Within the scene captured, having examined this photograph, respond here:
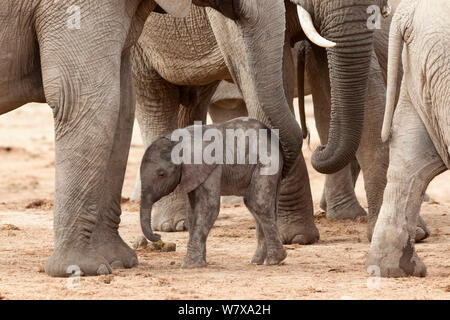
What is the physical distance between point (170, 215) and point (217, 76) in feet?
3.53

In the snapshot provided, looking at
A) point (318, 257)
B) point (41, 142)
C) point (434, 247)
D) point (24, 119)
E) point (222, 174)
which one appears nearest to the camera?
point (222, 174)

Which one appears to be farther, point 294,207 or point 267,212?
point 294,207

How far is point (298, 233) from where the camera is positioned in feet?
22.6

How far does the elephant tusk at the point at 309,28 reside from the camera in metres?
6.00

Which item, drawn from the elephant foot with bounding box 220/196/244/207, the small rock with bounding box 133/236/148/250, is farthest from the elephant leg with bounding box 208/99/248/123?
the small rock with bounding box 133/236/148/250

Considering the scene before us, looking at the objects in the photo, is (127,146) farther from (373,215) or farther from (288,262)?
(373,215)

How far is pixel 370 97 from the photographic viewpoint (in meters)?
7.03

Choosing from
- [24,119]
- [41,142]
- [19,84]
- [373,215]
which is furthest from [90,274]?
[24,119]

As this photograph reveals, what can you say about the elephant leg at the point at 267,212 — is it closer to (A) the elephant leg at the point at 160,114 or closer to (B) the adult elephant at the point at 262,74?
(B) the adult elephant at the point at 262,74

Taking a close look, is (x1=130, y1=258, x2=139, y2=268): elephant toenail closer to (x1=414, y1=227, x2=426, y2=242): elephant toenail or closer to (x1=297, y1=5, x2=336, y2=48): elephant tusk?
(x1=297, y1=5, x2=336, y2=48): elephant tusk

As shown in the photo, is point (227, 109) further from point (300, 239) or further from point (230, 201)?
point (300, 239)

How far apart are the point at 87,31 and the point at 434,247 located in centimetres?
253

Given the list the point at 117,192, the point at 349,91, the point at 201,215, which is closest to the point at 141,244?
the point at 117,192

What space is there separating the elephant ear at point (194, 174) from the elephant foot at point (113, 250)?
18.7 inches
